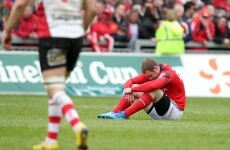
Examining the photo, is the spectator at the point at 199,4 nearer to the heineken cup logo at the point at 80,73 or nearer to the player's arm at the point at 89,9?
the heineken cup logo at the point at 80,73

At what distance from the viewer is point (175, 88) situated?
1406cm

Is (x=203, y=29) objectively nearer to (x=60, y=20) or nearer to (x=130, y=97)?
(x=130, y=97)

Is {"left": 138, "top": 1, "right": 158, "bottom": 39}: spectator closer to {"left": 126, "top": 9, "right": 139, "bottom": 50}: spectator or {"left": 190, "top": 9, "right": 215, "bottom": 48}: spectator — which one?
{"left": 126, "top": 9, "right": 139, "bottom": 50}: spectator

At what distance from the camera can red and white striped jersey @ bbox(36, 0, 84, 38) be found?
9711 millimetres

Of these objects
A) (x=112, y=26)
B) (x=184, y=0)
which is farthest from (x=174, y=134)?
(x=184, y=0)

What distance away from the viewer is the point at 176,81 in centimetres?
1391

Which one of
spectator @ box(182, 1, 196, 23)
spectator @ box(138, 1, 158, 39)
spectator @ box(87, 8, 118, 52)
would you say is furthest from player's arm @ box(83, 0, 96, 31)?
spectator @ box(182, 1, 196, 23)

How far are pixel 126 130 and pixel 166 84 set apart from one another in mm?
2090

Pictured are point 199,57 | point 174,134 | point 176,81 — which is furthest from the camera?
point 199,57

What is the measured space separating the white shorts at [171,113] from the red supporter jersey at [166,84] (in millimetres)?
91

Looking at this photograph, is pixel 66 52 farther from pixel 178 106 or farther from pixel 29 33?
pixel 29 33

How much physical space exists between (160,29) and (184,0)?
207 inches

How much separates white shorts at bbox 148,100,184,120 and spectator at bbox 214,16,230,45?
10.6 meters

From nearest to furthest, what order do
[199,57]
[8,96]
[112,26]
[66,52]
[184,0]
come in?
[66,52] < [8,96] < [199,57] < [112,26] < [184,0]
